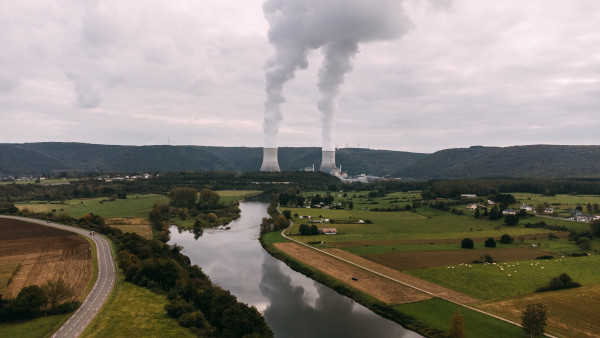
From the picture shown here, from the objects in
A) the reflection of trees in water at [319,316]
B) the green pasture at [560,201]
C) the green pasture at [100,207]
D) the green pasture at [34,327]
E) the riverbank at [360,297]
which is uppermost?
the green pasture at [560,201]

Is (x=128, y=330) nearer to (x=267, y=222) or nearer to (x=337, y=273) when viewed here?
(x=337, y=273)

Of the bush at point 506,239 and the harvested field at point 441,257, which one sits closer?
the harvested field at point 441,257

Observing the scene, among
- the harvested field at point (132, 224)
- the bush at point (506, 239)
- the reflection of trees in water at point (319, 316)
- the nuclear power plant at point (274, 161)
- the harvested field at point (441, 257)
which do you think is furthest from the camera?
the nuclear power plant at point (274, 161)

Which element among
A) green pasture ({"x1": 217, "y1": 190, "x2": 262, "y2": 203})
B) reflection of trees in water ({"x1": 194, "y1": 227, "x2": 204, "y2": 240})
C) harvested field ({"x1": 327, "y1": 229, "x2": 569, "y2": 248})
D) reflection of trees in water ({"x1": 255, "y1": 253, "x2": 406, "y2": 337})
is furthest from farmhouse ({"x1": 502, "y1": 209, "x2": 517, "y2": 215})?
green pasture ({"x1": 217, "y1": 190, "x2": 262, "y2": 203})

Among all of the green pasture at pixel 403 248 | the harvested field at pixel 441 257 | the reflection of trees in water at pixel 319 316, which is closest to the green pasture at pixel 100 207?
the green pasture at pixel 403 248

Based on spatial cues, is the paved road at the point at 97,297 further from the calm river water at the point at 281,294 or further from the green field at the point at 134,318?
the calm river water at the point at 281,294

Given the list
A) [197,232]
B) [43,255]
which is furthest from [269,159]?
[43,255]
